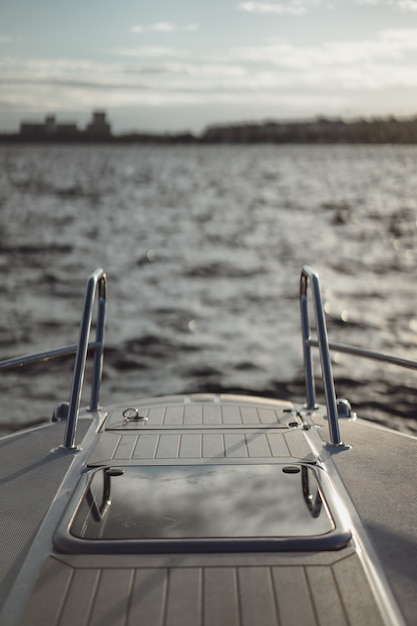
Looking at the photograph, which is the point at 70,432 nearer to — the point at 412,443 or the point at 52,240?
the point at 412,443

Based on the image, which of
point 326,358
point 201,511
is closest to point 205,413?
point 326,358

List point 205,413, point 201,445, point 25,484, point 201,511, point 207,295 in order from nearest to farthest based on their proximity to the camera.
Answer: point 201,511 → point 25,484 → point 201,445 → point 205,413 → point 207,295

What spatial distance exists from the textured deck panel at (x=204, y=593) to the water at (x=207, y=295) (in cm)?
606

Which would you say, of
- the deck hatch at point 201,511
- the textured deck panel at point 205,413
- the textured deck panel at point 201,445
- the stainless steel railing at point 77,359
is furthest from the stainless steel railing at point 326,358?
the stainless steel railing at point 77,359

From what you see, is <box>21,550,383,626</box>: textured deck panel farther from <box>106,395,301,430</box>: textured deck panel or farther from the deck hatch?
<box>106,395,301,430</box>: textured deck panel

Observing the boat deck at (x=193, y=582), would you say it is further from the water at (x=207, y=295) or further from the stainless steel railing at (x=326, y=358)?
the water at (x=207, y=295)

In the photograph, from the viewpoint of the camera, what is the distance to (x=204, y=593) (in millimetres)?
2078

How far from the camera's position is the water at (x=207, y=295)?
977cm

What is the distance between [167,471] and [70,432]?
565mm

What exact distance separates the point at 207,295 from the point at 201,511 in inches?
502

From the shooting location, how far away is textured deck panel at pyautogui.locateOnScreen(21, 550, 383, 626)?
1994 millimetres

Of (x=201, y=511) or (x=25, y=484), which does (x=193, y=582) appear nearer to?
(x=201, y=511)

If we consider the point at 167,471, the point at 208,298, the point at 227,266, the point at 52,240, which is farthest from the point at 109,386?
the point at 52,240

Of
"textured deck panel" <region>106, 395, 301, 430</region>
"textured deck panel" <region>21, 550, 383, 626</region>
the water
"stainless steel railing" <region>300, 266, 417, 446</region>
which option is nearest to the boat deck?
"textured deck panel" <region>21, 550, 383, 626</region>
